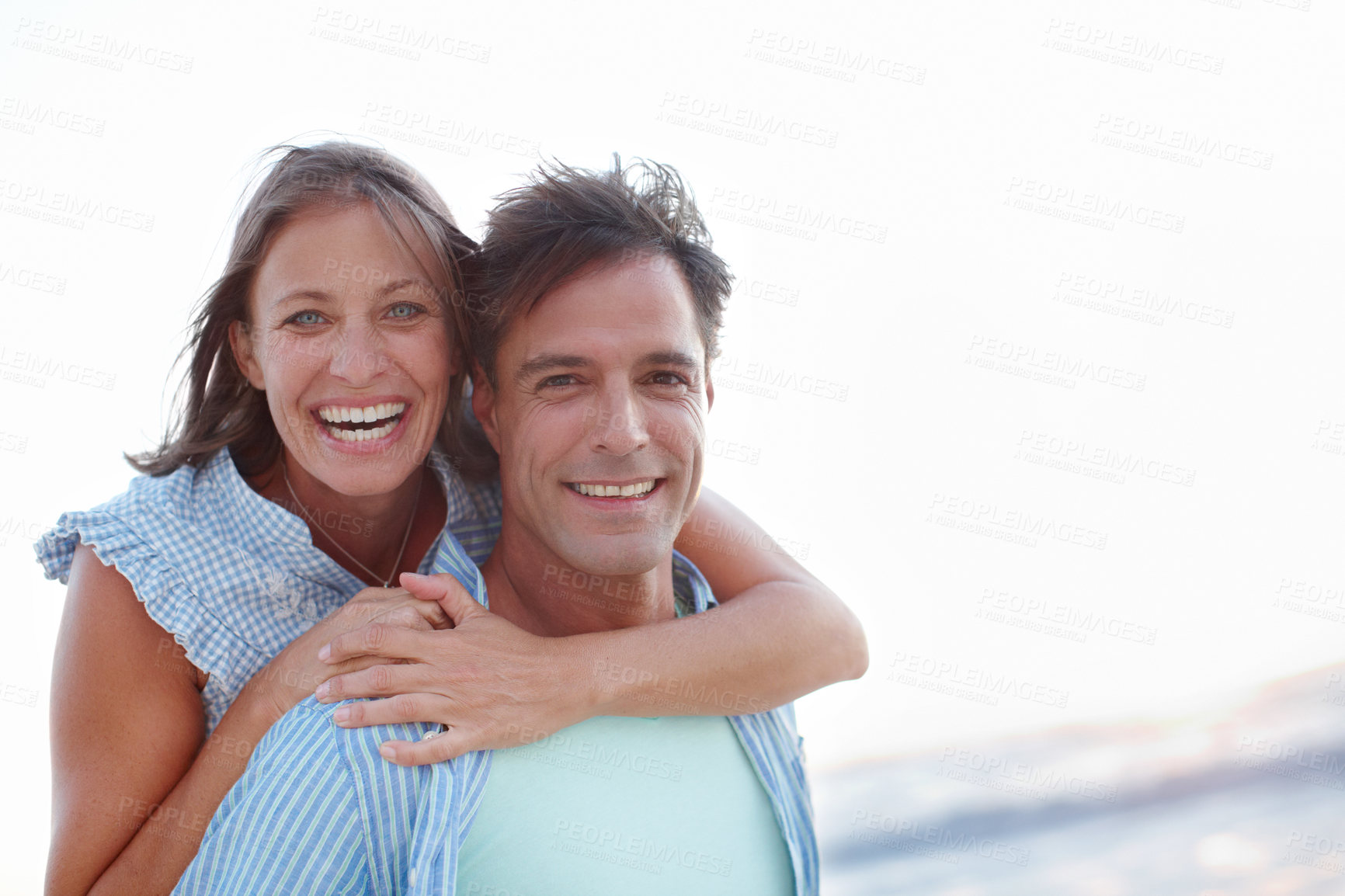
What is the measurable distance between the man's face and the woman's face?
238 millimetres

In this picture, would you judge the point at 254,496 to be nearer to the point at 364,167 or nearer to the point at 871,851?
the point at 364,167

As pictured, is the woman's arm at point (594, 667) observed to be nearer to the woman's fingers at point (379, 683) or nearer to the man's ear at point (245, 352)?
the woman's fingers at point (379, 683)

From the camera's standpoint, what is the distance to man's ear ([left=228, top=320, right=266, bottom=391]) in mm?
2555

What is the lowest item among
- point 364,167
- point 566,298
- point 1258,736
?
point 566,298

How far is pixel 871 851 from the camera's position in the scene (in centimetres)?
674

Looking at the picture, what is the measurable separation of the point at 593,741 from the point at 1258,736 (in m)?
8.56

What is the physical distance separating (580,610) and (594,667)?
0.34 meters

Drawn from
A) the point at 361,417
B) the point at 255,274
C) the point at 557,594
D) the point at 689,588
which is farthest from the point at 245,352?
the point at 689,588

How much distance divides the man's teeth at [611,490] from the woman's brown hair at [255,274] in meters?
0.52

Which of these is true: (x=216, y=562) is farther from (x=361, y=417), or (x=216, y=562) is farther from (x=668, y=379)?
(x=668, y=379)

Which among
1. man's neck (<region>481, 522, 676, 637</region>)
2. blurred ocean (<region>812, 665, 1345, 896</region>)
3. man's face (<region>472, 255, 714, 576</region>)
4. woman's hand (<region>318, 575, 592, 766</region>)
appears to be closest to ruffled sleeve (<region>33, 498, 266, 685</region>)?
woman's hand (<region>318, 575, 592, 766</region>)

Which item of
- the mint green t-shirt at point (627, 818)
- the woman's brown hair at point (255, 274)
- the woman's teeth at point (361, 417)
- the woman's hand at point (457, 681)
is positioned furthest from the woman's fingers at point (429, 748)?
the woman's brown hair at point (255, 274)

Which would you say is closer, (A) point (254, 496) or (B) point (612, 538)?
(B) point (612, 538)

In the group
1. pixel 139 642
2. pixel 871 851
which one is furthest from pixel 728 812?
pixel 871 851
